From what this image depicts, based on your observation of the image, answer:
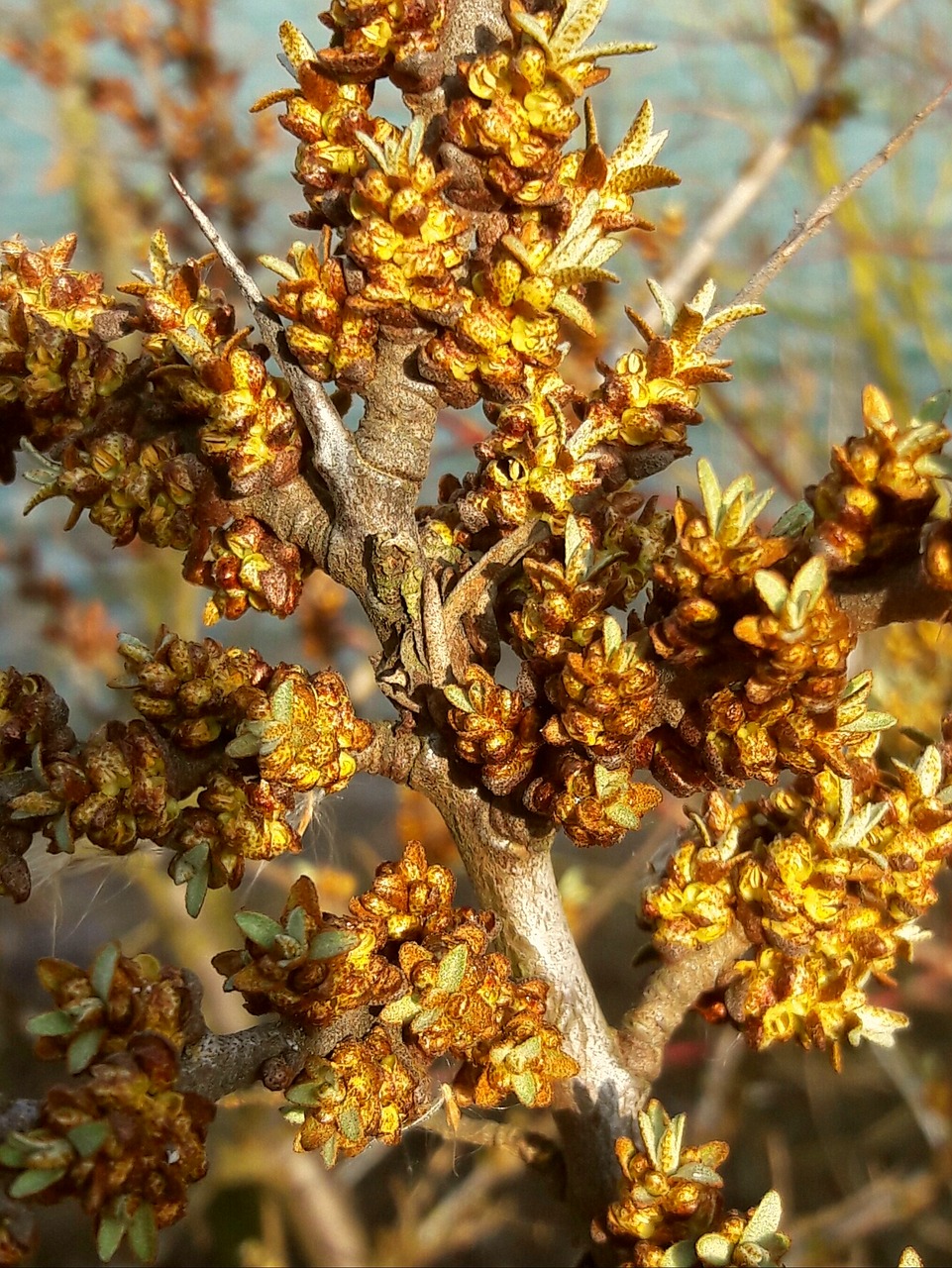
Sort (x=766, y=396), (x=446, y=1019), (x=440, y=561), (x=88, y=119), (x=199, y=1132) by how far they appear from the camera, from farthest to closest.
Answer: (x=766, y=396)
(x=88, y=119)
(x=440, y=561)
(x=446, y=1019)
(x=199, y=1132)

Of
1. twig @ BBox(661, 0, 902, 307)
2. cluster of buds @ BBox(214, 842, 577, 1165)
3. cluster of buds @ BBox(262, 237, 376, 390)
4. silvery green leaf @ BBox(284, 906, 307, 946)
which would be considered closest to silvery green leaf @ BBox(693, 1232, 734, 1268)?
cluster of buds @ BBox(214, 842, 577, 1165)

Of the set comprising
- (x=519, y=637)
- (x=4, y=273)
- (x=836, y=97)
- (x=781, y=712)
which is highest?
(x=836, y=97)

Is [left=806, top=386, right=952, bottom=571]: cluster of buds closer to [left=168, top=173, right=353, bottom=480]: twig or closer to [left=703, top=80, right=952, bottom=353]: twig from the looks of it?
[left=703, top=80, right=952, bottom=353]: twig

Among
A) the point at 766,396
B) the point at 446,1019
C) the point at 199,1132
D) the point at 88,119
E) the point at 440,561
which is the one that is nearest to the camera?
the point at 199,1132

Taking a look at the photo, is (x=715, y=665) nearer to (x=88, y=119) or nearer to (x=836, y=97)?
(x=836, y=97)

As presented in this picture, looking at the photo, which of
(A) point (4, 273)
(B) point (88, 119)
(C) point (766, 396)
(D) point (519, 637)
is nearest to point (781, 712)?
(D) point (519, 637)

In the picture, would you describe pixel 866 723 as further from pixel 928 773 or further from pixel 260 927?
pixel 260 927

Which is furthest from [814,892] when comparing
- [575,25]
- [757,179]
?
[757,179]
